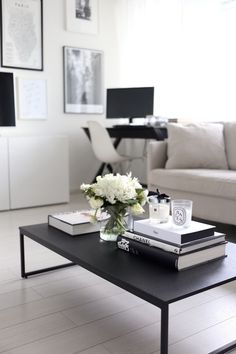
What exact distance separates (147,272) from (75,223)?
56 centimetres

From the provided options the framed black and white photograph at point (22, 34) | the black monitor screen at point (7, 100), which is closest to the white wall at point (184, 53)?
the framed black and white photograph at point (22, 34)

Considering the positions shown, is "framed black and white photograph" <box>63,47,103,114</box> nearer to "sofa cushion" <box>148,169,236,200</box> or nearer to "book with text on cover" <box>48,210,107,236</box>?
"sofa cushion" <box>148,169,236,200</box>

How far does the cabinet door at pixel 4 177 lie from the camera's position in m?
3.72

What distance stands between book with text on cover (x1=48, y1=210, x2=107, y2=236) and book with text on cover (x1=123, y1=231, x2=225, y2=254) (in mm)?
303

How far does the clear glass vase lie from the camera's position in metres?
1.62

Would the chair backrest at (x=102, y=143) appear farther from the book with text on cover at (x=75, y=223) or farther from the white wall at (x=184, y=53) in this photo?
the book with text on cover at (x=75, y=223)

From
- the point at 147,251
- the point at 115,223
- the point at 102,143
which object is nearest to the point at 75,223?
the point at 115,223

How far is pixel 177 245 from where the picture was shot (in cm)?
138

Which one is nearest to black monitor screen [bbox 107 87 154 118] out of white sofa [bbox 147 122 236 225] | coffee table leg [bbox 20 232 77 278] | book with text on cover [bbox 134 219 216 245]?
white sofa [bbox 147 122 236 225]

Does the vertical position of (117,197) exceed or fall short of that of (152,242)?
it exceeds it

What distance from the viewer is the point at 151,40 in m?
4.46

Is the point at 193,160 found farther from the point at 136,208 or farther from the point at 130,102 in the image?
the point at 136,208

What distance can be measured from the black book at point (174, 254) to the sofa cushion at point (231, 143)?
5.89ft

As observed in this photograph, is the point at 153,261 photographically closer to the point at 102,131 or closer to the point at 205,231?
the point at 205,231
